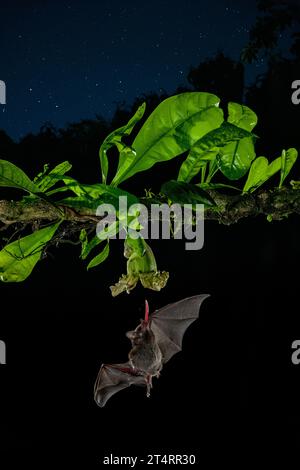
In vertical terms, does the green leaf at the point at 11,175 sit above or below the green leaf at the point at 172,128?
below

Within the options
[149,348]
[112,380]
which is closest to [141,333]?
[149,348]

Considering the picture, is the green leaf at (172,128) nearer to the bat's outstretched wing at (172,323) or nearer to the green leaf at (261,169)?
the green leaf at (261,169)

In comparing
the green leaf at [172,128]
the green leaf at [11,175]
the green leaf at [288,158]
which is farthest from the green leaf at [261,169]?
the green leaf at [11,175]

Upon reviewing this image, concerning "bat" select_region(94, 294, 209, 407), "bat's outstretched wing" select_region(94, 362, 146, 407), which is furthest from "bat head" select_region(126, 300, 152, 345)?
"bat's outstretched wing" select_region(94, 362, 146, 407)

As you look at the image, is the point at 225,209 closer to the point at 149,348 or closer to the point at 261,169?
the point at 261,169

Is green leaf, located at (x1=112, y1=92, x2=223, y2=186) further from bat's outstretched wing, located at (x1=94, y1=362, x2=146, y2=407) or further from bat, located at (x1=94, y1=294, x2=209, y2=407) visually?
bat's outstretched wing, located at (x1=94, y1=362, x2=146, y2=407)

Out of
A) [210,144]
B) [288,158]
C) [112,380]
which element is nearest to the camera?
[210,144]
